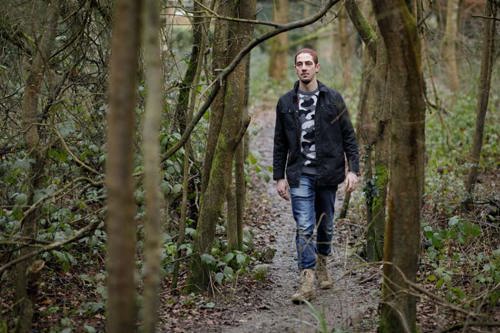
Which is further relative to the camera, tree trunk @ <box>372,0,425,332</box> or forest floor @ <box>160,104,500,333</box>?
forest floor @ <box>160,104,500,333</box>

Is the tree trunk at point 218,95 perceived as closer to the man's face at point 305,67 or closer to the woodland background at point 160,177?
the woodland background at point 160,177

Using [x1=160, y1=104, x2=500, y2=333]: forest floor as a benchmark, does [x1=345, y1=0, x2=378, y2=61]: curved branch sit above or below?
above

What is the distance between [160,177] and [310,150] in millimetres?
1587

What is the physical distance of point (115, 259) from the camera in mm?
3137

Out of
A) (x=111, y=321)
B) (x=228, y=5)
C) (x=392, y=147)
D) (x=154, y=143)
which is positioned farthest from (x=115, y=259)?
(x=228, y=5)

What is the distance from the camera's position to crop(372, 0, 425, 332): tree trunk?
4277 millimetres

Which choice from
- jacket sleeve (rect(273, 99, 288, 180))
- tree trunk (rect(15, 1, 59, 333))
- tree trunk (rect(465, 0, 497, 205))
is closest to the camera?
tree trunk (rect(15, 1, 59, 333))

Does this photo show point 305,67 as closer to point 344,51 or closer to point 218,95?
point 218,95

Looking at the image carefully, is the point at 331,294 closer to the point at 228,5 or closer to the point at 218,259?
the point at 218,259

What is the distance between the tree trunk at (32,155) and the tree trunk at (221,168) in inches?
67.3

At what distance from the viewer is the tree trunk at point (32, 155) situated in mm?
4934

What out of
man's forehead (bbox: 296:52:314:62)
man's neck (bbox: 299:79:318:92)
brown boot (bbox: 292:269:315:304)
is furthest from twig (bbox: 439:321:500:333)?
man's forehead (bbox: 296:52:314:62)

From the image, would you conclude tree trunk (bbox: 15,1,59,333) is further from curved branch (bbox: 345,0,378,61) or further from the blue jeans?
curved branch (bbox: 345,0,378,61)

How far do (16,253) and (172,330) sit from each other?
1.50 meters
